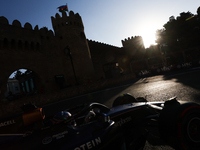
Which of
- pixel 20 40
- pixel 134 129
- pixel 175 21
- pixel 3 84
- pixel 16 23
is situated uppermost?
pixel 175 21

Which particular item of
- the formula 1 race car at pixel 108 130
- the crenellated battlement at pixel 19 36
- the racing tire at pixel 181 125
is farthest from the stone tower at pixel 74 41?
the racing tire at pixel 181 125

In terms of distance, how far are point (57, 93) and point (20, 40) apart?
30.9 feet

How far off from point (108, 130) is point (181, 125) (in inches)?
40.4

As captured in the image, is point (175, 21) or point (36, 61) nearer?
point (36, 61)

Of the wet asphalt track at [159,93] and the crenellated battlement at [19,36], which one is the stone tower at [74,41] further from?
the wet asphalt track at [159,93]

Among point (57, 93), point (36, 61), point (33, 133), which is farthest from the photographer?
point (36, 61)

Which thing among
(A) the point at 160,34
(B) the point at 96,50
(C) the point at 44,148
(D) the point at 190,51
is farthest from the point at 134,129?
(A) the point at 160,34

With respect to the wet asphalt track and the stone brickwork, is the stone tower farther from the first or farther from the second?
the wet asphalt track

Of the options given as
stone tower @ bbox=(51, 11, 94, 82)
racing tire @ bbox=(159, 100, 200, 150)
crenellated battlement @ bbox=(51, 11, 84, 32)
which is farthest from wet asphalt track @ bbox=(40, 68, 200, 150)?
crenellated battlement @ bbox=(51, 11, 84, 32)

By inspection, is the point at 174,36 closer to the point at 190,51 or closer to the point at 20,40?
the point at 190,51

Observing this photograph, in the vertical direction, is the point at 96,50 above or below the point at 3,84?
above

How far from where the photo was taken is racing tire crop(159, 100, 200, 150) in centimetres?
163

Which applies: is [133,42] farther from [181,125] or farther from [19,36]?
[181,125]

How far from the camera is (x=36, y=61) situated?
16875mm
